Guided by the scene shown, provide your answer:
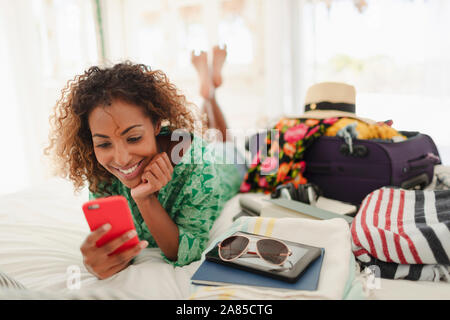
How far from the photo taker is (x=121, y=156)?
57cm

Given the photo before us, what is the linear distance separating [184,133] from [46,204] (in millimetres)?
607

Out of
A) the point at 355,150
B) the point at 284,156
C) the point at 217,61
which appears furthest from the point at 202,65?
the point at 355,150

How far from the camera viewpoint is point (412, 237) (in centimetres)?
54

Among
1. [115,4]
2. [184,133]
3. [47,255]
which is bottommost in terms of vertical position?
[47,255]

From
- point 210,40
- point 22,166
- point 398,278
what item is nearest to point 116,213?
point 398,278

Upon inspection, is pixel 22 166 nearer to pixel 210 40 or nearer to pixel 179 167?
pixel 179 167

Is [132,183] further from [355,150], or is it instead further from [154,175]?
[355,150]

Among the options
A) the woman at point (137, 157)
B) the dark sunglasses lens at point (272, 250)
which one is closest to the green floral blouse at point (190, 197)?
the woman at point (137, 157)

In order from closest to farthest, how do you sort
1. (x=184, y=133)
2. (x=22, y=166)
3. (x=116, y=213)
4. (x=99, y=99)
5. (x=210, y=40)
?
(x=116, y=213) → (x=99, y=99) → (x=184, y=133) → (x=22, y=166) → (x=210, y=40)

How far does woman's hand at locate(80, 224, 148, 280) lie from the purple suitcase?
2.15 ft

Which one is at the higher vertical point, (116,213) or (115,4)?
(115,4)

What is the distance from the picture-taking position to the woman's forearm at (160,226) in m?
0.67

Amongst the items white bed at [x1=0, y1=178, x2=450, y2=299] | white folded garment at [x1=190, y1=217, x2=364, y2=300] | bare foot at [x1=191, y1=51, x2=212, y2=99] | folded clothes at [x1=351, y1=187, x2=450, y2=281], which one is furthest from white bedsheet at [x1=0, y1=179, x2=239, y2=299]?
bare foot at [x1=191, y1=51, x2=212, y2=99]

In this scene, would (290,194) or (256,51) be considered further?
(256,51)
